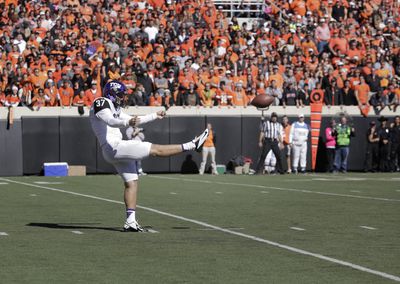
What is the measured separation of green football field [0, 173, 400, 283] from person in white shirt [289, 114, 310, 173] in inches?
332

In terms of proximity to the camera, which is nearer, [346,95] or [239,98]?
[239,98]

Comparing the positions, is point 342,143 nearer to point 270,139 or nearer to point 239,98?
point 270,139

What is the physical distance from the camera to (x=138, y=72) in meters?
29.9

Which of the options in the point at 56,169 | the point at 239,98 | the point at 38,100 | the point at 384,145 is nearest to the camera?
the point at 56,169

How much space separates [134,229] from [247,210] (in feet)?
12.0

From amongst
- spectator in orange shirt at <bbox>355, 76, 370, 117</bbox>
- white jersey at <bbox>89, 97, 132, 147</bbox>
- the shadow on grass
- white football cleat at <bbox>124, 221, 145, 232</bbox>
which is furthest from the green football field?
spectator in orange shirt at <bbox>355, 76, 370, 117</bbox>

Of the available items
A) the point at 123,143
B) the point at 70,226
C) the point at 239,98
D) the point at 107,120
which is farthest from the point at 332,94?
the point at 107,120

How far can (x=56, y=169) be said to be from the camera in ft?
95.2

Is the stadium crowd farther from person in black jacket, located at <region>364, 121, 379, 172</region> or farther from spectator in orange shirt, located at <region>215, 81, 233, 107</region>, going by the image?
person in black jacket, located at <region>364, 121, 379, 172</region>

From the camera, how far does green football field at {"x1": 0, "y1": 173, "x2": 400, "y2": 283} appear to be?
999cm

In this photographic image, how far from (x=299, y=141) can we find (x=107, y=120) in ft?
59.8

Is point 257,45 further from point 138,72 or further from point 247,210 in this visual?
point 247,210

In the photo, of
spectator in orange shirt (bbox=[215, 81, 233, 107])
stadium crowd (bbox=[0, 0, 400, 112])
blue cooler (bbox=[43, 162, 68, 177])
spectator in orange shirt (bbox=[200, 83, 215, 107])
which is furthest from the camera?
spectator in orange shirt (bbox=[215, 81, 233, 107])

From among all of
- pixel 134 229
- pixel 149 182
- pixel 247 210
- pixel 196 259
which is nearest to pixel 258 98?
pixel 149 182
